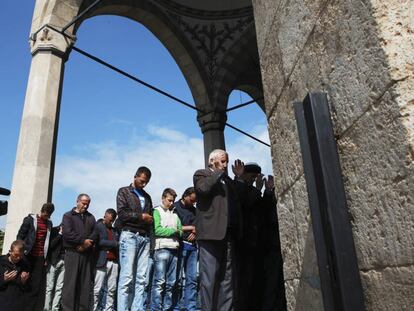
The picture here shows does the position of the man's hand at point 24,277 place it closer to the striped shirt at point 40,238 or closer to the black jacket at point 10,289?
the black jacket at point 10,289

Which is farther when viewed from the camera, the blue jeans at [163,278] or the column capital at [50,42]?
the column capital at [50,42]

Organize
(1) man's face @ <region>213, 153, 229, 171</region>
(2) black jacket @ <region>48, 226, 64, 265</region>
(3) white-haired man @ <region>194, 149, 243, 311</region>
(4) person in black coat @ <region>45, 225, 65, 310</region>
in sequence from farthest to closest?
(4) person in black coat @ <region>45, 225, 65, 310</region>
(2) black jacket @ <region>48, 226, 64, 265</region>
(1) man's face @ <region>213, 153, 229, 171</region>
(3) white-haired man @ <region>194, 149, 243, 311</region>

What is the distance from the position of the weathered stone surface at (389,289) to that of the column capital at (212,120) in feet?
26.3

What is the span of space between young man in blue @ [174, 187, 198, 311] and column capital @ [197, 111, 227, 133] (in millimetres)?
4730

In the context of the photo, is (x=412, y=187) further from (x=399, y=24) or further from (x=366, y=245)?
(x=399, y=24)

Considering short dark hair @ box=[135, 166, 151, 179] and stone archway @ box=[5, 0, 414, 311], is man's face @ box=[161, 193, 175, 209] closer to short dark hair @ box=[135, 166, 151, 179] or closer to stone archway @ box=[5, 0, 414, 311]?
short dark hair @ box=[135, 166, 151, 179]

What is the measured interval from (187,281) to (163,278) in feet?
1.07

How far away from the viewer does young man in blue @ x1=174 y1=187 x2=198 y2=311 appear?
3.80 meters

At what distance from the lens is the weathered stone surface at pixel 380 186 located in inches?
31.8

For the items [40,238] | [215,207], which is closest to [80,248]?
[40,238]

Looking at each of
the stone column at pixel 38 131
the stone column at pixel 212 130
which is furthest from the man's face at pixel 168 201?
the stone column at pixel 212 130

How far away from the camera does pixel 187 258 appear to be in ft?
13.1

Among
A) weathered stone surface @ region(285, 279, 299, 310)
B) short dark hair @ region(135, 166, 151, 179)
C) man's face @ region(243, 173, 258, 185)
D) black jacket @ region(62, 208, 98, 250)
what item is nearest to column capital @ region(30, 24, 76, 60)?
black jacket @ region(62, 208, 98, 250)

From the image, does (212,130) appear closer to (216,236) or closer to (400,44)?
(216,236)
